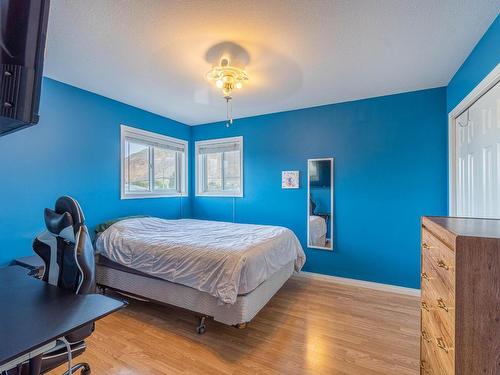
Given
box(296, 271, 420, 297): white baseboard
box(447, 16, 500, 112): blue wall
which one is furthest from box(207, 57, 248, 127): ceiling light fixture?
box(296, 271, 420, 297): white baseboard

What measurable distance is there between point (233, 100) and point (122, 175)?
74.6 inches

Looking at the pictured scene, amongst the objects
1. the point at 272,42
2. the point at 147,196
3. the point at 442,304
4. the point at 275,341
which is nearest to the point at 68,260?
the point at 275,341

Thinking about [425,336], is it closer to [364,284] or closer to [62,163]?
[364,284]

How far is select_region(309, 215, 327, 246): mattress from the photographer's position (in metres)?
3.48

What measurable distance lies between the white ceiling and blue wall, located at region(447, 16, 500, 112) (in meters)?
0.06

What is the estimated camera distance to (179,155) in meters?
4.45

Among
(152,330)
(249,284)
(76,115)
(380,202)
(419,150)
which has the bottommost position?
(152,330)

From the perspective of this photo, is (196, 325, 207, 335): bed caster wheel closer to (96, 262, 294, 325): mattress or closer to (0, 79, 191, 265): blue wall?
(96, 262, 294, 325): mattress

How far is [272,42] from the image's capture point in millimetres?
1959

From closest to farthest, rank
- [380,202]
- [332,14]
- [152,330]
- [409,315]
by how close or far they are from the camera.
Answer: [332,14] < [152,330] < [409,315] < [380,202]

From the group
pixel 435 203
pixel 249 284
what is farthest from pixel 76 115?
pixel 435 203

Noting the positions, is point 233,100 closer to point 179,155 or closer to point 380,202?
point 179,155

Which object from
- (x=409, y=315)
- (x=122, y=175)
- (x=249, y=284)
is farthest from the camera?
(x=122, y=175)

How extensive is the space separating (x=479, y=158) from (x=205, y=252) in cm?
254
